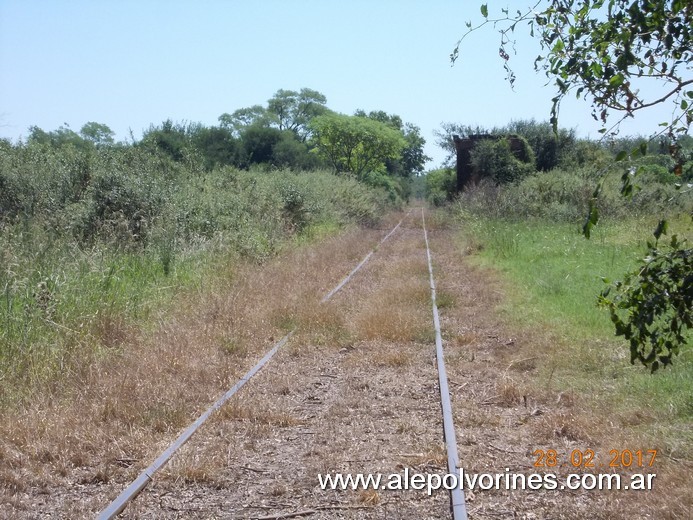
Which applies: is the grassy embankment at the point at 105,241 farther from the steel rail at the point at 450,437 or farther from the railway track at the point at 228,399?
the steel rail at the point at 450,437

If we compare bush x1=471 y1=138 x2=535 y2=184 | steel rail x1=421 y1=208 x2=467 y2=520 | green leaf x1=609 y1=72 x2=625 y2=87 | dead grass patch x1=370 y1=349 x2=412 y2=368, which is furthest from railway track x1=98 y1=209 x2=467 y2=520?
bush x1=471 y1=138 x2=535 y2=184

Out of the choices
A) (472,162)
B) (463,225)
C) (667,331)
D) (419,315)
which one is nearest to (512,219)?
(463,225)

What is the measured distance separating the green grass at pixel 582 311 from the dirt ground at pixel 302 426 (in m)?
0.40

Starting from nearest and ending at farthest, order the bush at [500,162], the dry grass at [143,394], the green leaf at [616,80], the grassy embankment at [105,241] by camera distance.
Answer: the green leaf at [616,80] → the dry grass at [143,394] → the grassy embankment at [105,241] → the bush at [500,162]

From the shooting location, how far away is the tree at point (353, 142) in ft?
165

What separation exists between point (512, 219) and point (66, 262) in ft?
56.7

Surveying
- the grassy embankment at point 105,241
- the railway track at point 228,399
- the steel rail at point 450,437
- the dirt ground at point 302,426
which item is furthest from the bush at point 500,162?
the steel rail at point 450,437

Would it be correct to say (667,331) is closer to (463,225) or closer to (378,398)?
(378,398)

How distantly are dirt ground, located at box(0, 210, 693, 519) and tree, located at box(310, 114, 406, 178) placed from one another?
41347 mm

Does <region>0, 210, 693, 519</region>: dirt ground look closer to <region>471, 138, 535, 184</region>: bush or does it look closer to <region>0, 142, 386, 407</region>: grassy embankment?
<region>0, 142, 386, 407</region>: grassy embankment

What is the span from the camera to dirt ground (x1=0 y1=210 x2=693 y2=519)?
4.42m

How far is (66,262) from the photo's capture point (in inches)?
386

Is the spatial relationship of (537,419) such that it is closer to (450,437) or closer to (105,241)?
(450,437)

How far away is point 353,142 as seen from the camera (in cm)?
5169
